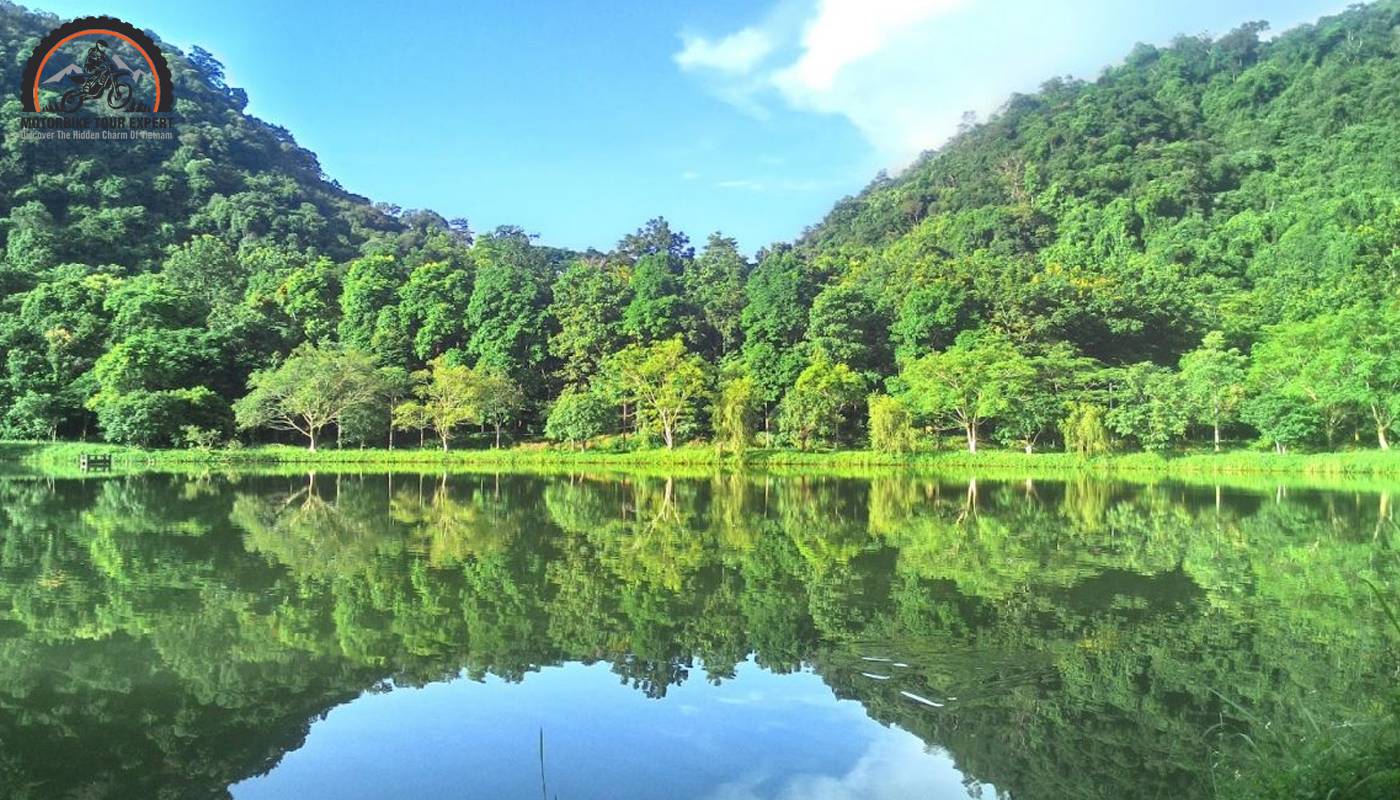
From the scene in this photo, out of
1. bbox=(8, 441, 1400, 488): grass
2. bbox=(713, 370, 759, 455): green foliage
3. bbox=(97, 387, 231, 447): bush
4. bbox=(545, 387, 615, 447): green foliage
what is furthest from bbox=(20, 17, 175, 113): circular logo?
bbox=(713, 370, 759, 455): green foliage

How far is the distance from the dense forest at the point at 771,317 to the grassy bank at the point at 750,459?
1060 mm

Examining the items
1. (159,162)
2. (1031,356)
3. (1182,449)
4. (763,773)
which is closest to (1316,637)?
(763,773)

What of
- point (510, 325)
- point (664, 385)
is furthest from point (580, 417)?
point (510, 325)

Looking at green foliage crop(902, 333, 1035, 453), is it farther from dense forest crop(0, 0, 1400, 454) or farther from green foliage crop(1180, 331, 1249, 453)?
green foliage crop(1180, 331, 1249, 453)

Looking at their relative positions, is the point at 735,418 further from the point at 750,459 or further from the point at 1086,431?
the point at 1086,431

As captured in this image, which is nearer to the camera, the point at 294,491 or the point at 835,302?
the point at 294,491

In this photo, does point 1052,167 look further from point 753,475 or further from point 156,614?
point 156,614

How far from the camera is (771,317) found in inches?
1823

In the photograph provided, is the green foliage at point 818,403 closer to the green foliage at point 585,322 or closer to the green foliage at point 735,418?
the green foliage at point 735,418

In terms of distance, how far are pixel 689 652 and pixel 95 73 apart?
2538 inches

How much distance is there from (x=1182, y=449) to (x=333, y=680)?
36693 millimetres

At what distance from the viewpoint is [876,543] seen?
50.3ft

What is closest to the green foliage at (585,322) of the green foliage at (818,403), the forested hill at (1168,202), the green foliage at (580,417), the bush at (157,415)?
the green foliage at (580,417)

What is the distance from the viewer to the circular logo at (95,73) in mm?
36188
